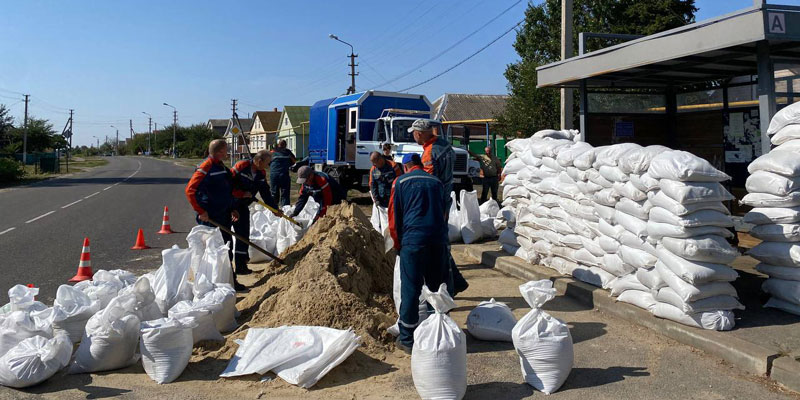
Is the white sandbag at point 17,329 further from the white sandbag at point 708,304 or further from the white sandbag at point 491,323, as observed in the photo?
the white sandbag at point 708,304

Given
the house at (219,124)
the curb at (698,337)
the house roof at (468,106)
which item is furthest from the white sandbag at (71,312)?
the house at (219,124)

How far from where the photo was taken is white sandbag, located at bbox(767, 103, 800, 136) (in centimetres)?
547

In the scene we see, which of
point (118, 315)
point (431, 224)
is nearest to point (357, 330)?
point (431, 224)

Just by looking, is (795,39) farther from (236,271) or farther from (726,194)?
(236,271)

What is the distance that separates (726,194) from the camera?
16.9 ft

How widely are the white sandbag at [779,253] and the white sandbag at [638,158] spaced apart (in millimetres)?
1134

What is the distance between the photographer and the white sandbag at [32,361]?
4.30 metres

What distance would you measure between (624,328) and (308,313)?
9.13 ft

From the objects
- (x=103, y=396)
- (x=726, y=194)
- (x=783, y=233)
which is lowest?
(x=103, y=396)

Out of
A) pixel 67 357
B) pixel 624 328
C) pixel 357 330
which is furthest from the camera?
pixel 624 328

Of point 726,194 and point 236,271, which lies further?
point 236,271

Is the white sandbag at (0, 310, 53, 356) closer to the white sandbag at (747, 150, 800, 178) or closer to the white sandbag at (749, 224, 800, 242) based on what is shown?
the white sandbag at (749, 224, 800, 242)

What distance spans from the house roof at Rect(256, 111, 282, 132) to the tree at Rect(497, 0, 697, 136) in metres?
59.6

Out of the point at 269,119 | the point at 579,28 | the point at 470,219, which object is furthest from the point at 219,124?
the point at 470,219
